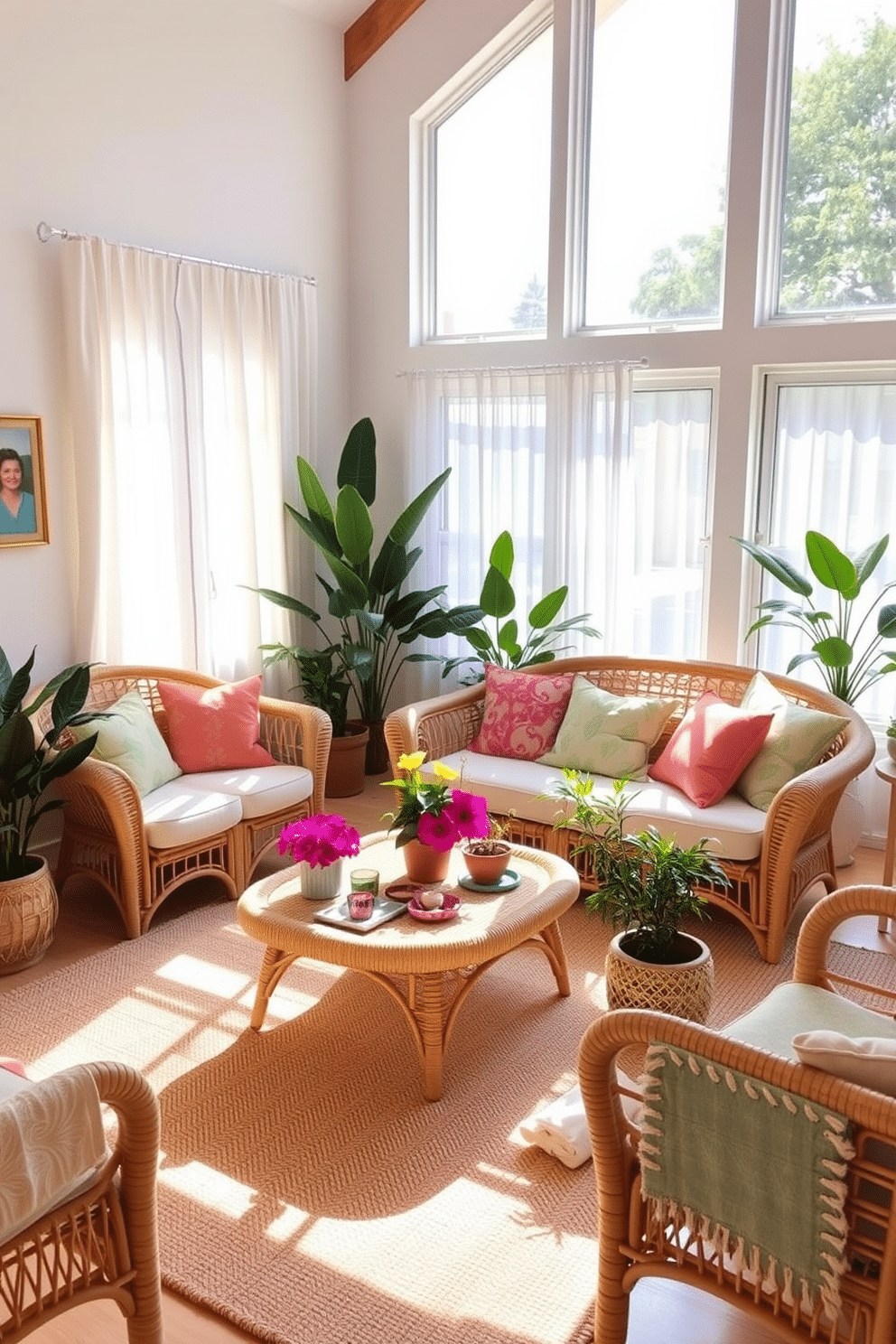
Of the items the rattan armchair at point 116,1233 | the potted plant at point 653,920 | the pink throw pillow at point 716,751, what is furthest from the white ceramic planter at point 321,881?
the pink throw pillow at point 716,751

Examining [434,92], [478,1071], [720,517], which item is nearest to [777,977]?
[478,1071]

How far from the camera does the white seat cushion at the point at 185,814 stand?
3875 mm

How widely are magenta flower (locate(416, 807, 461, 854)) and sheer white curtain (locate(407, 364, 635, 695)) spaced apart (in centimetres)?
220

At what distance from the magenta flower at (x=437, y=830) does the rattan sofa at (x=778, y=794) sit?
1003mm

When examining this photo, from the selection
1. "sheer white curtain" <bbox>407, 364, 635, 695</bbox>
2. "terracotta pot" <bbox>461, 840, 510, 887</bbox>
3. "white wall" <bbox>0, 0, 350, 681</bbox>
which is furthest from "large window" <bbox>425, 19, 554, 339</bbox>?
"terracotta pot" <bbox>461, 840, 510, 887</bbox>

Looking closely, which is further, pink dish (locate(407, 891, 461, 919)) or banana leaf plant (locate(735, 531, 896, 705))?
banana leaf plant (locate(735, 531, 896, 705))

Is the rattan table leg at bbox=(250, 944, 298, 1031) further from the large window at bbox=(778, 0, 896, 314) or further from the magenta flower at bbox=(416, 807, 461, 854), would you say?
the large window at bbox=(778, 0, 896, 314)

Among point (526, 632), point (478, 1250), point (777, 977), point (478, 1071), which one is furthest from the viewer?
point (526, 632)

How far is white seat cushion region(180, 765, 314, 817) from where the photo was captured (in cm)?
421

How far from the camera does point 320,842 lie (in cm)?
310

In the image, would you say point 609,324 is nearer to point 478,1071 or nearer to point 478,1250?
point 478,1071

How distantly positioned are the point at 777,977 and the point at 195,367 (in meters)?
3.32

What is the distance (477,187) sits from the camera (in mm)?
5504

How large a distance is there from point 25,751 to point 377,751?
2.35 m
